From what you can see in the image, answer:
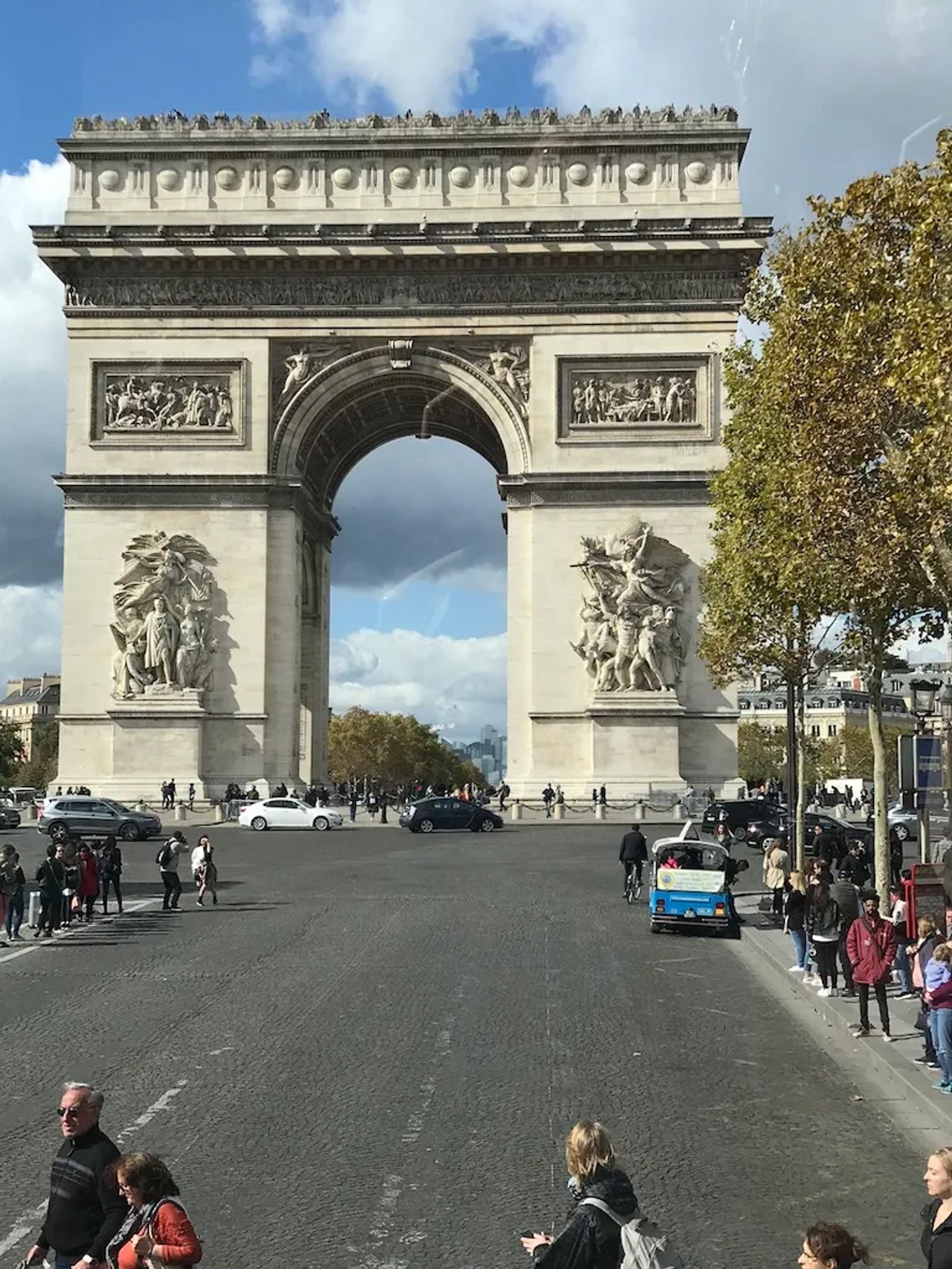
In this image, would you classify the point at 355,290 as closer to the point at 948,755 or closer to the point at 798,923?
the point at 948,755

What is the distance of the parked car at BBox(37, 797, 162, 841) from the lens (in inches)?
1329

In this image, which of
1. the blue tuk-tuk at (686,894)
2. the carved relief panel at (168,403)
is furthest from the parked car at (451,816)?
the blue tuk-tuk at (686,894)

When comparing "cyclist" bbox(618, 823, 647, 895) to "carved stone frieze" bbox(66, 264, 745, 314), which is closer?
"cyclist" bbox(618, 823, 647, 895)

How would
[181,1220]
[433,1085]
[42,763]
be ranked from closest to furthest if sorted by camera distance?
[181,1220], [433,1085], [42,763]

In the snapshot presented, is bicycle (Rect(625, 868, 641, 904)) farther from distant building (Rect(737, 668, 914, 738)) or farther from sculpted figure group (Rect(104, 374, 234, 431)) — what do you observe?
distant building (Rect(737, 668, 914, 738))

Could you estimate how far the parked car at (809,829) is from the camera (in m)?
31.2

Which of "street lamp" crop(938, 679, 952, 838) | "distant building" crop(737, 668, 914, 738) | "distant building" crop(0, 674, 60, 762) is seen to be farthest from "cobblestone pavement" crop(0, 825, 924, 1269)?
"distant building" crop(0, 674, 60, 762)

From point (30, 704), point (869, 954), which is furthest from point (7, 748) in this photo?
point (869, 954)

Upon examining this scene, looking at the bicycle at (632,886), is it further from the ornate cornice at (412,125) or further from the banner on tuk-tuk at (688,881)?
the ornate cornice at (412,125)

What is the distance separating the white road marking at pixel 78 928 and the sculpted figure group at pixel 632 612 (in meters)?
17.9

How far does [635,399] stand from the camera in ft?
131

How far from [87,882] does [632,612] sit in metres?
21.3

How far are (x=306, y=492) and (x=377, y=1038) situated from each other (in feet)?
105

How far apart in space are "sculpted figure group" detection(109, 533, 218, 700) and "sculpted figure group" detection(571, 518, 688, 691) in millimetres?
9895
